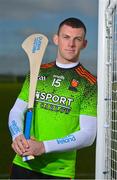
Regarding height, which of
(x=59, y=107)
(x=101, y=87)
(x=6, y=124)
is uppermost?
(x=101, y=87)

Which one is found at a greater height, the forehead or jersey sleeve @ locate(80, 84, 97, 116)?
the forehead

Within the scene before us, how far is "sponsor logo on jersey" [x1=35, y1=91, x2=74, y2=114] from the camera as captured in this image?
2.32 m

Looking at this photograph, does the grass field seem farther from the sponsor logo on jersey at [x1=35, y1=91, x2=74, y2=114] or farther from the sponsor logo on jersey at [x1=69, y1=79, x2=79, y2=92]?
the sponsor logo on jersey at [x1=69, y1=79, x2=79, y2=92]

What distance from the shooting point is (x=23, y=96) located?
2365mm

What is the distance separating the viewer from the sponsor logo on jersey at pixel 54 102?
2322 mm

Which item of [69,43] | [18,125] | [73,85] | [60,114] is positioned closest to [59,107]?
[60,114]

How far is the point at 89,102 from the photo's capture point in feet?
7.70

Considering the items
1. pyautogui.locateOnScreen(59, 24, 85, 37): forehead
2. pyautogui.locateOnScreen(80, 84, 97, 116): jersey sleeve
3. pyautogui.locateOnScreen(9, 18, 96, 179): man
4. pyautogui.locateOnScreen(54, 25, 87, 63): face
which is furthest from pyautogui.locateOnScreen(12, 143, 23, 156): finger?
pyautogui.locateOnScreen(59, 24, 85, 37): forehead

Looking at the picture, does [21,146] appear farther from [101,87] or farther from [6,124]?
[101,87]

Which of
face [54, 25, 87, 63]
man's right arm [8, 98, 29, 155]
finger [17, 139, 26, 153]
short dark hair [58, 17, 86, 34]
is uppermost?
short dark hair [58, 17, 86, 34]

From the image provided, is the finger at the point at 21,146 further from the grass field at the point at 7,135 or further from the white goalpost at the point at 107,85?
the white goalpost at the point at 107,85

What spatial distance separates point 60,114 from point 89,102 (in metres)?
0.18

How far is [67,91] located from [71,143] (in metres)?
0.30

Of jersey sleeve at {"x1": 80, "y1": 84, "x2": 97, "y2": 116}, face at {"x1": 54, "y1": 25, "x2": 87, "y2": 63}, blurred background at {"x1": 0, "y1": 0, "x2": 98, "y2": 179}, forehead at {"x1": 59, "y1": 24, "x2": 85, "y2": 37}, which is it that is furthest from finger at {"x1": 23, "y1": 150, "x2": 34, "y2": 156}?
forehead at {"x1": 59, "y1": 24, "x2": 85, "y2": 37}
